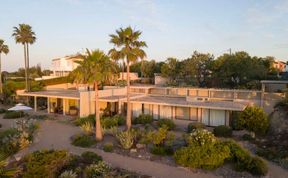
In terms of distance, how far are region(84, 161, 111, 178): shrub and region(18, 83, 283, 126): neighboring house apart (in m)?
12.0

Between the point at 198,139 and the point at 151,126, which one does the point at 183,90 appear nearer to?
the point at 151,126

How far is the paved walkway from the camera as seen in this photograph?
14594 millimetres

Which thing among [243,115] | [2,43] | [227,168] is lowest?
[227,168]

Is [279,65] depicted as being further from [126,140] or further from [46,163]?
[46,163]

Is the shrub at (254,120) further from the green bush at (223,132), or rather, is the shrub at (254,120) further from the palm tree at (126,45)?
the palm tree at (126,45)

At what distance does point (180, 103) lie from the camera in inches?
1017

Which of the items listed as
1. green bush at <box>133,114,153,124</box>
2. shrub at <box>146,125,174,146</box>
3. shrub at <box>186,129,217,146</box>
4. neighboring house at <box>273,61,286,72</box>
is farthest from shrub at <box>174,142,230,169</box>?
neighboring house at <box>273,61,286,72</box>

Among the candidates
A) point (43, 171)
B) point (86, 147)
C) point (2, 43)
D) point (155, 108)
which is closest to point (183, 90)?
point (155, 108)

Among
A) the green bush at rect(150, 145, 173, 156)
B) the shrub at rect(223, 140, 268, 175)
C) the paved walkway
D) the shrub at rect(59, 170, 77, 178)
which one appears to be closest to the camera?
the shrub at rect(59, 170, 77, 178)

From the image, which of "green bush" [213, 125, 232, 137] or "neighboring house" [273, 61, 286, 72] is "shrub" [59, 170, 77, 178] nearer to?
"green bush" [213, 125, 232, 137]

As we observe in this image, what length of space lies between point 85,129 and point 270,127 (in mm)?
15648

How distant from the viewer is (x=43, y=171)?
1370cm

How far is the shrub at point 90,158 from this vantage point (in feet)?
52.1

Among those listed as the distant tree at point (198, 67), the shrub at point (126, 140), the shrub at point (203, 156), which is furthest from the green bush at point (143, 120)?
the distant tree at point (198, 67)
